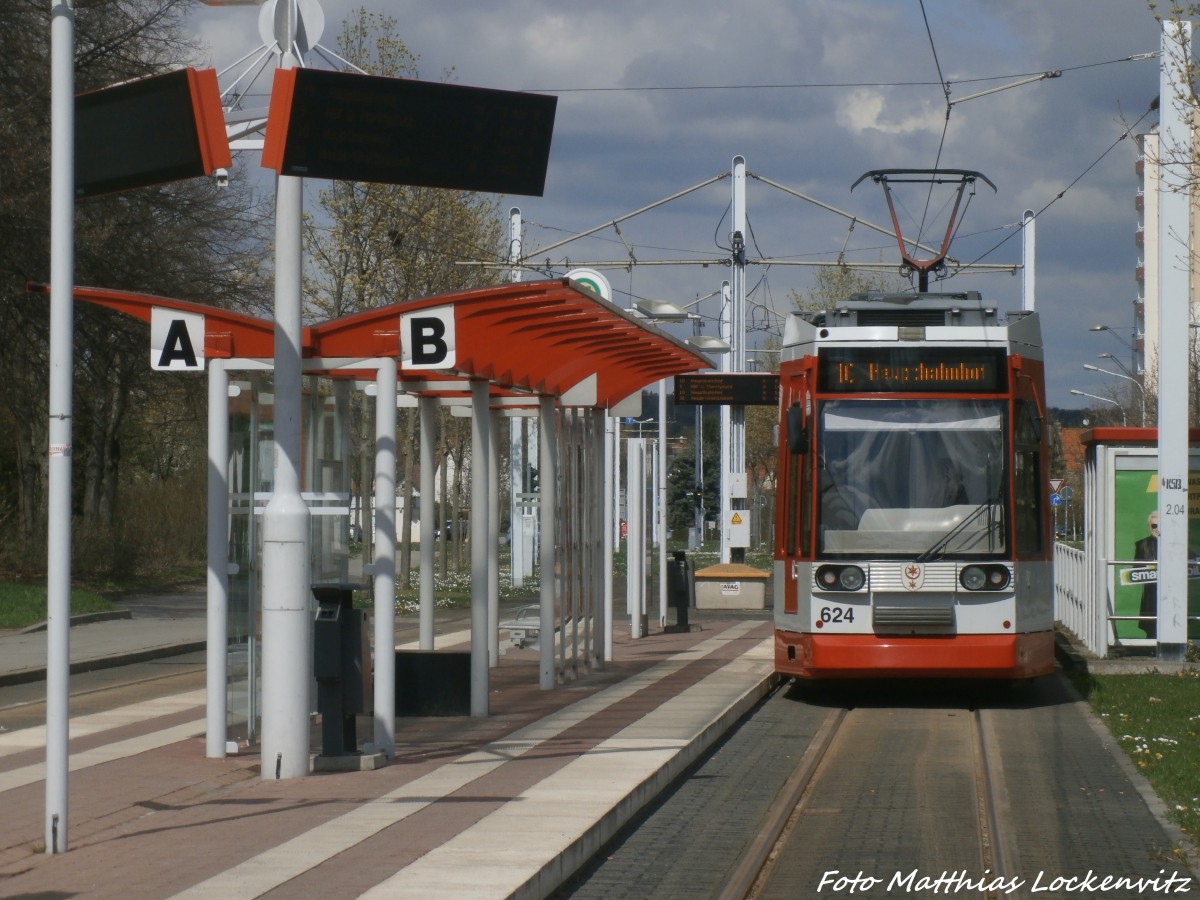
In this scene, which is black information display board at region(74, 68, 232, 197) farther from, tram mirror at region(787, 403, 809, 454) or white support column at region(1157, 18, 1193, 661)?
white support column at region(1157, 18, 1193, 661)

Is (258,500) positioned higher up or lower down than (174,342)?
lower down

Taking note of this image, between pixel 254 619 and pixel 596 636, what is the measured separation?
7.33m

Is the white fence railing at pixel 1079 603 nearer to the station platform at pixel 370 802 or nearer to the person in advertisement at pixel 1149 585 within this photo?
the person in advertisement at pixel 1149 585

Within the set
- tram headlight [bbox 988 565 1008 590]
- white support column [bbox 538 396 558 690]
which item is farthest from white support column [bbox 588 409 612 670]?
tram headlight [bbox 988 565 1008 590]

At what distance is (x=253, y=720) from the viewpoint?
11.5m

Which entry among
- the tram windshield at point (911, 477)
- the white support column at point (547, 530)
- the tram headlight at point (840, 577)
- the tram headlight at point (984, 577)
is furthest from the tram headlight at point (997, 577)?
the white support column at point (547, 530)

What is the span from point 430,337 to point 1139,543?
11908 mm

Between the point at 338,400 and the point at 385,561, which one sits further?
the point at 338,400

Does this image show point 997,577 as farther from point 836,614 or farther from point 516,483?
point 516,483

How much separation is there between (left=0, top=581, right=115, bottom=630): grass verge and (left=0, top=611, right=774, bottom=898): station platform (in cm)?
994

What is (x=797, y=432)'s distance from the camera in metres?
14.5

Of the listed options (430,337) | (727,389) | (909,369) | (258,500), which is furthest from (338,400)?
(727,389)

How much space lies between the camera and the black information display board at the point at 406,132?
9.02 meters

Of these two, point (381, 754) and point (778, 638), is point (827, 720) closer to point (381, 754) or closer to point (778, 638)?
point (778, 638)
